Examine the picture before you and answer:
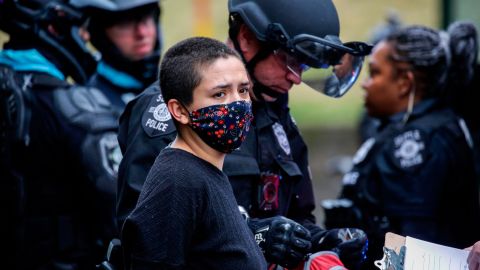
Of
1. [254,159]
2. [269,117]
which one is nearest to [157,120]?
[254,159]

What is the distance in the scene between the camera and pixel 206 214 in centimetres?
242

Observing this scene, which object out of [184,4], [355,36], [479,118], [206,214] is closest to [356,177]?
[479,118]

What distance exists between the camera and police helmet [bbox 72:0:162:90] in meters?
5.07

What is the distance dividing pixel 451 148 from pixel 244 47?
1.90m

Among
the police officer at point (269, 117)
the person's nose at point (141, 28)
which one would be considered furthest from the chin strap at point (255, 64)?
the person's nose at point (141, 28)

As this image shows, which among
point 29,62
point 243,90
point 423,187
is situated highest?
point 243,90

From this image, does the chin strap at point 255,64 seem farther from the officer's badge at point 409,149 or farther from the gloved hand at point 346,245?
the officer's badge at point 409,149

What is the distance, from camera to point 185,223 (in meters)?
2.37

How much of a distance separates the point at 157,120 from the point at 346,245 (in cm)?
80

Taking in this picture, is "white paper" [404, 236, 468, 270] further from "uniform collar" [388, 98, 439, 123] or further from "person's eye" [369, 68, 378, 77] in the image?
"person's eye" [369, 68, 378, 77]

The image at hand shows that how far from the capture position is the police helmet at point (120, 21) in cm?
507

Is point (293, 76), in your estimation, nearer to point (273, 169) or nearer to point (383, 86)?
point (273, 169)

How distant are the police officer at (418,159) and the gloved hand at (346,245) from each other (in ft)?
3.74

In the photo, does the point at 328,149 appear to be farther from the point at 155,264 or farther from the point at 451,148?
the point at 155,264
